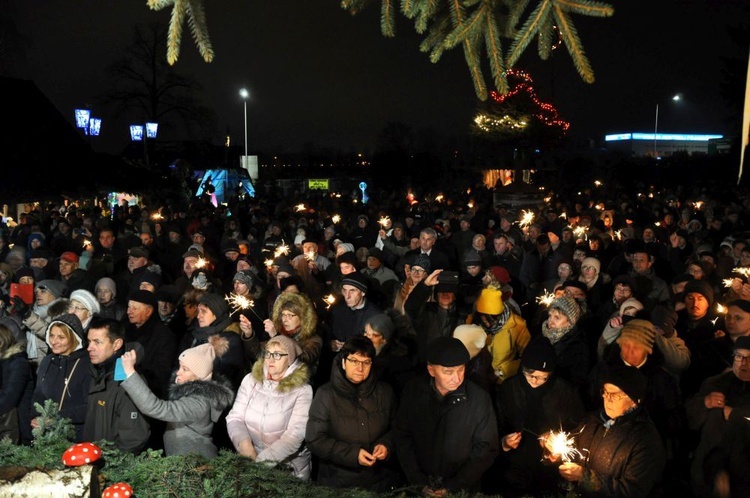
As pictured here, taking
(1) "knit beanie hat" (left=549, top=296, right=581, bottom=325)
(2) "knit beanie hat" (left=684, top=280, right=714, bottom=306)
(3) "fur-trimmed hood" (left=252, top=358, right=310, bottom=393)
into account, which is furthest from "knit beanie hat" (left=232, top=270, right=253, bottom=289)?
(2) "knit beanie hat" (left=684, top=280, right=714, bottom=306)

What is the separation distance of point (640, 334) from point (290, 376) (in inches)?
96.8

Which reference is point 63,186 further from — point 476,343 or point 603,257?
point 476,343

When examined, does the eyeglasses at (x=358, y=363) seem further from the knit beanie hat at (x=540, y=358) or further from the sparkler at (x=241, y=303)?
the sparkler at (x=241, y=303)

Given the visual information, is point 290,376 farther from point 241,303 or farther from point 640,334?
point 640,334

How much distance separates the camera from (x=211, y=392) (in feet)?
14.9

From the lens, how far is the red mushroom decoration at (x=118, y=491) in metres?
2.96

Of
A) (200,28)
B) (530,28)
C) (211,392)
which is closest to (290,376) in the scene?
(211,392)

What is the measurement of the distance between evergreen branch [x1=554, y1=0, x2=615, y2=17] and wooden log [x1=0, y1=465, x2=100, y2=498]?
2999mm

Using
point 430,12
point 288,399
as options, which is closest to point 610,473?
point 288,399

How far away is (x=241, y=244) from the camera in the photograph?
10.9 m

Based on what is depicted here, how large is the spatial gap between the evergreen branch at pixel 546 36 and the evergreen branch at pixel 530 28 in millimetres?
41

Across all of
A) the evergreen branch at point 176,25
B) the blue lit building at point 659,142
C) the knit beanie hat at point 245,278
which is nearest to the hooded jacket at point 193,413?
the evergreen branch at point 176,25

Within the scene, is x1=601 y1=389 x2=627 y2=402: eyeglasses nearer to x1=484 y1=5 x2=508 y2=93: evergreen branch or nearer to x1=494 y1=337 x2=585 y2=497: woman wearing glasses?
A: x1=494 y1=337 x2=585 y2=497: woman wearing glasses

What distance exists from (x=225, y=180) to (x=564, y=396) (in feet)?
122
